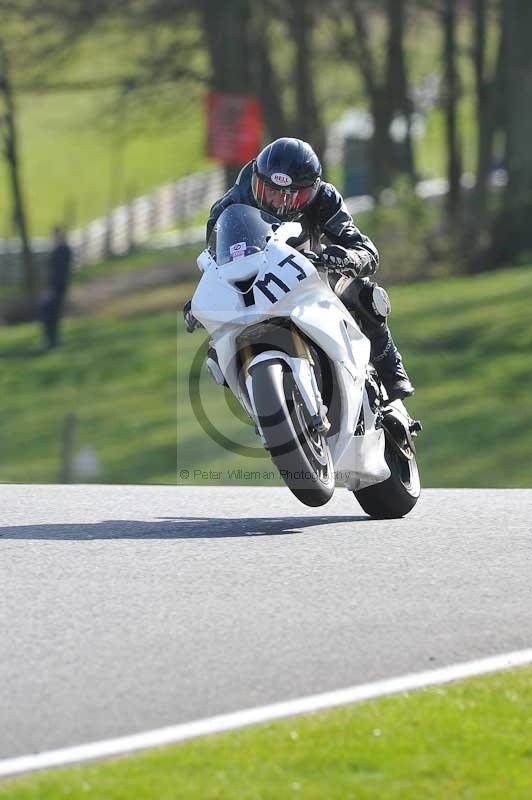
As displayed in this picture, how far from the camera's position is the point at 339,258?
7.13 m

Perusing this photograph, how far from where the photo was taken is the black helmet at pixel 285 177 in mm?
7051

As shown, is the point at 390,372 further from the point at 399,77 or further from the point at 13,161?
the point at 399,77

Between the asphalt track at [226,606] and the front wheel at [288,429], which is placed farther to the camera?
the front wheel at [288,429]

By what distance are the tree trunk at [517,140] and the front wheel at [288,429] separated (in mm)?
18746

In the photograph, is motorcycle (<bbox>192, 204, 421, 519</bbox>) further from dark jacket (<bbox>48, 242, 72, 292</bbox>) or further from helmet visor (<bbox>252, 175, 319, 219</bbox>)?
dark jacket (<bbox>48, 242, 72, 292</bbox>)

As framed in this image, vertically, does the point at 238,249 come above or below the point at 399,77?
above

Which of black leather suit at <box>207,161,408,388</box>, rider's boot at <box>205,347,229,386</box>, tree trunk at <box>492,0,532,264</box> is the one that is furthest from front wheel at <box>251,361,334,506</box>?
tree trunk at <box>492,0,532,264</box>

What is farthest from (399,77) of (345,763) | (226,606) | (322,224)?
(345,763)

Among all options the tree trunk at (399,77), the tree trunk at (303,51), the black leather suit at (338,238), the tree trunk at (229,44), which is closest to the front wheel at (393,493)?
the black leather suit at (338,238)

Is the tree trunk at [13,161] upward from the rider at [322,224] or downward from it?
downward

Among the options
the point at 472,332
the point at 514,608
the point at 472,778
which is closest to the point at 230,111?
the point at 472,332

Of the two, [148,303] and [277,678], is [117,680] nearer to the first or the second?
[277,678]

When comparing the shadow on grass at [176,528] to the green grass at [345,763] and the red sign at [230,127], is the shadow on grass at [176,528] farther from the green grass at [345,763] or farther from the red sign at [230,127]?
the red sign at [230,127]

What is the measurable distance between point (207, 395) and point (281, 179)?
11886 mm
